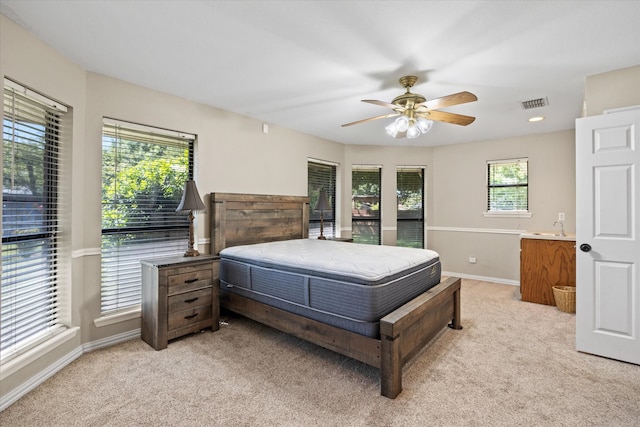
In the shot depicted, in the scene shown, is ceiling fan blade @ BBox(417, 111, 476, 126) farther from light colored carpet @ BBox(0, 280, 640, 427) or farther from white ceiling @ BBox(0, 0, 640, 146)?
light colored carpet @ BBox(0, 280, 640, 427)

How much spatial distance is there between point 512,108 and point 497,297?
2536 mm

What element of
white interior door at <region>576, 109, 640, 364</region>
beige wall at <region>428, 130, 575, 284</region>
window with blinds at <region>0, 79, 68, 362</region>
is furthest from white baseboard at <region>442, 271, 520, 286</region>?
window with blinds at <region>0, 79, 68, 362</region>

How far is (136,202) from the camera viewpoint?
2986 mm

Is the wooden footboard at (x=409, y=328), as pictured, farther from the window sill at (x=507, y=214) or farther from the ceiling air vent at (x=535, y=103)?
the window sill at (x=507, y=214)

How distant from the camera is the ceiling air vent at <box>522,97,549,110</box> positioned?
10.8 ft

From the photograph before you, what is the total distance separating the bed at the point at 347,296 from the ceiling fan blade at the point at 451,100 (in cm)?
134

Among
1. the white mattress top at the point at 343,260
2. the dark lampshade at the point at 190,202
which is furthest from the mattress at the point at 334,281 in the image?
the dark lampshade at the point at 190,202

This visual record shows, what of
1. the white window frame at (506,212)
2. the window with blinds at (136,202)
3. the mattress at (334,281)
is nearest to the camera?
the mattress at (334,281)

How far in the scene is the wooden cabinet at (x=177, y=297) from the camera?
2650 millimetres

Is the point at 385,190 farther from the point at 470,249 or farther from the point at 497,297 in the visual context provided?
the point at 497,297

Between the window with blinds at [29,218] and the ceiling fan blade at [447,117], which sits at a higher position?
the ceiling fan blade at [447,117]

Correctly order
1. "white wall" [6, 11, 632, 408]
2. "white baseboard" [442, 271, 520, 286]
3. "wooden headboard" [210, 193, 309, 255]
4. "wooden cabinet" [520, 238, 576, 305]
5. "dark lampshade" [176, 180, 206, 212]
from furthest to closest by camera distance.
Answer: "white baseboard" [442, 271, 520, 286]
"wooden cabinet" [520, 238, 576, 305]
"wooden headboard" [210, 193, 309, 255]
"dark lampshade" [176, 180, 206, 212]
"white wall" [6, 11, 632, 408]

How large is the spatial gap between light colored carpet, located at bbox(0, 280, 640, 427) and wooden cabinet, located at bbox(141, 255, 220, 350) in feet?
0.44

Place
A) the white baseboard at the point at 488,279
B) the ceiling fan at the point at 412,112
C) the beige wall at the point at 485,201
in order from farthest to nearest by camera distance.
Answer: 1. the white baseboard at the point at 488,279
2. the beige wall at the point at 485,201
3. the ceiling fan at the point at 412,112
